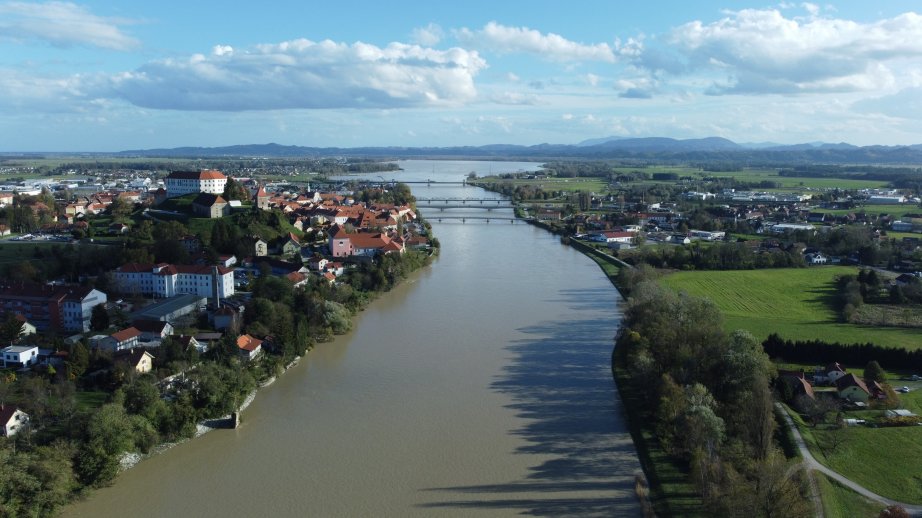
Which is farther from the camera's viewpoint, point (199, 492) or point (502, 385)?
point (502, 385)

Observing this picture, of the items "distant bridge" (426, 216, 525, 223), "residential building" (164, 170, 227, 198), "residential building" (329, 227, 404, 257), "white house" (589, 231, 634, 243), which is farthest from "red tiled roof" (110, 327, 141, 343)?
"distant bridge" (426, 216, 525, 223)

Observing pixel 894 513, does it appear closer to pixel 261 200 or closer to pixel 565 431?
pixel 565 431

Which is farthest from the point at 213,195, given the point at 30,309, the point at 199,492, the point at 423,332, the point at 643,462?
the point at 643,462

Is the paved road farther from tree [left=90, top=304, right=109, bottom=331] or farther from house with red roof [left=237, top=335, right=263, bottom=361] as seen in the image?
tree [left=90, top=304, right=109, bottom=331]

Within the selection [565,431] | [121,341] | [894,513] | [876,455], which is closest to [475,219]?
[121,341]

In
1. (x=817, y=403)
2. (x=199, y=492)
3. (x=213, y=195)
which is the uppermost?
(x=213, y=195)

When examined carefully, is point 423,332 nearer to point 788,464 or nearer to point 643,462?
point 643,462
